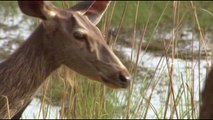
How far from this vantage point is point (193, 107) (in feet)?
12.7

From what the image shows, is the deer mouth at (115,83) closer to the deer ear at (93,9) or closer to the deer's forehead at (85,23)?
the deer's forehead at (85,23)

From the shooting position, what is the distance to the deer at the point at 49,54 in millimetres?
3527

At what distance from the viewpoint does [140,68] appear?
7719 mm

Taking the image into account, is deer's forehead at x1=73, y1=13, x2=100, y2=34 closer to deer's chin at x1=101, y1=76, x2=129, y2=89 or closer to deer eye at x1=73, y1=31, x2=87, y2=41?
deer eye at x1=73, y1=31, x2=87, y2=41

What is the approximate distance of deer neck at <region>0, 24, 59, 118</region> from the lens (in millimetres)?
3678

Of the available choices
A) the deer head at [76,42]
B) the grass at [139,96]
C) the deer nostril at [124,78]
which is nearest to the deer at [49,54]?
the deer head at [76,42]

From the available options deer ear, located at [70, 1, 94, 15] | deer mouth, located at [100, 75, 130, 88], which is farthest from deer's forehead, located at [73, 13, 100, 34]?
deer mouth, located at [100, 75, 130, 88]

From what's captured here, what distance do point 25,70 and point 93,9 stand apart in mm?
469

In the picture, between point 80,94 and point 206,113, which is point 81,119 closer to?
point 80,94

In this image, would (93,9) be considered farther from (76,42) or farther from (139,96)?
(139,96)

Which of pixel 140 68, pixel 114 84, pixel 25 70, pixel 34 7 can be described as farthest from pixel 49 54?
pixel 140 68

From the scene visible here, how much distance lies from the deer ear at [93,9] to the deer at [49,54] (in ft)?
0.10

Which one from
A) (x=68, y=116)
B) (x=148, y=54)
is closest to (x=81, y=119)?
(x=68, y=116)

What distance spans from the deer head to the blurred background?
8.5 inches
